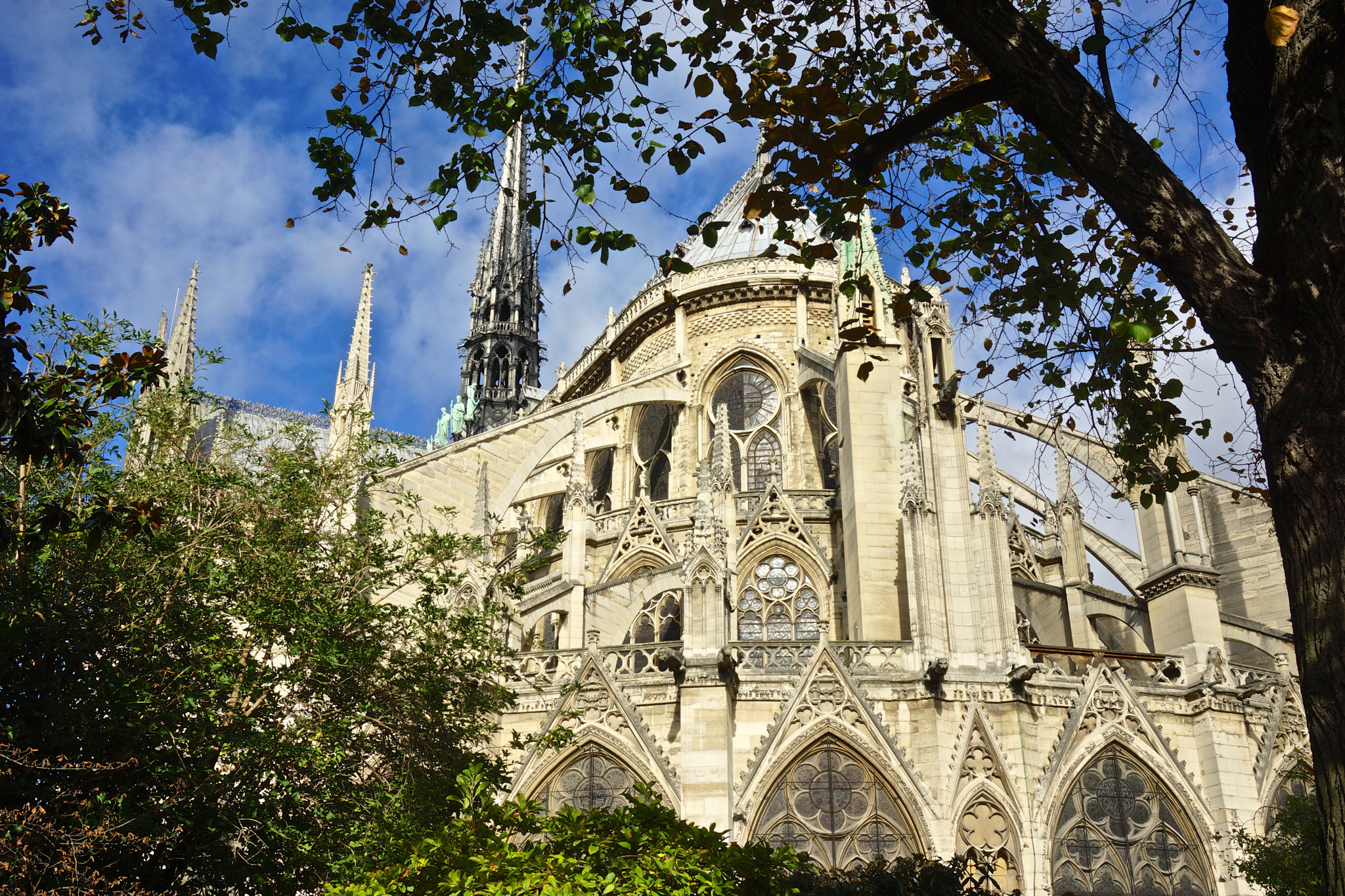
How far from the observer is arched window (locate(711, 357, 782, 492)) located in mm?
27109

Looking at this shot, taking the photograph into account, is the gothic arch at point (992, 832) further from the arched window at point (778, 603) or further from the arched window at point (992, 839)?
the arched window at point (778, 603)

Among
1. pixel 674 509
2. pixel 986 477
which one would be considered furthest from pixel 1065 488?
pixel 674 509

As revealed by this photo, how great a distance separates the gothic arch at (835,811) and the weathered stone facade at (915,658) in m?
0.03

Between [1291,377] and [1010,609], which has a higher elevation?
[1010,609]

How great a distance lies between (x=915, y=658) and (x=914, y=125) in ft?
37.9

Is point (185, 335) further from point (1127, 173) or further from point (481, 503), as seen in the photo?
point (1127, 173)

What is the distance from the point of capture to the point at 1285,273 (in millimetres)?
4297

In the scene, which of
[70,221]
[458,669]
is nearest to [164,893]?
[458,669]

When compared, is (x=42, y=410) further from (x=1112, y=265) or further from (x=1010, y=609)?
(x=1010, y=609)

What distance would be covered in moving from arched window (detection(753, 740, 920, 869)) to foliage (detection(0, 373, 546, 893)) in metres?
4.28

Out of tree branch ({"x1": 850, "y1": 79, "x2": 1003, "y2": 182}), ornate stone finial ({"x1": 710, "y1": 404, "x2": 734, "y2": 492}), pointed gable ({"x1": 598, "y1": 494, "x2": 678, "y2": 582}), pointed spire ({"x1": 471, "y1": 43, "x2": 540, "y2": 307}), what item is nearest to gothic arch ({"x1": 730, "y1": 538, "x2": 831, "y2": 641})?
ornate stone finial ({"x1": 710, "y1": 404, "x2": 734, "y2": 492})

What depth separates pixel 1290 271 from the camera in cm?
427

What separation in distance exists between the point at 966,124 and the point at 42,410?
22.6ft

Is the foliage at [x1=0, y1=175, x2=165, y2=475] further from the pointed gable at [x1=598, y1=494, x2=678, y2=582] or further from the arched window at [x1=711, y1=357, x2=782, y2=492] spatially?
the arched window at [x1=711, y1=357, x2=782, y2=492]
